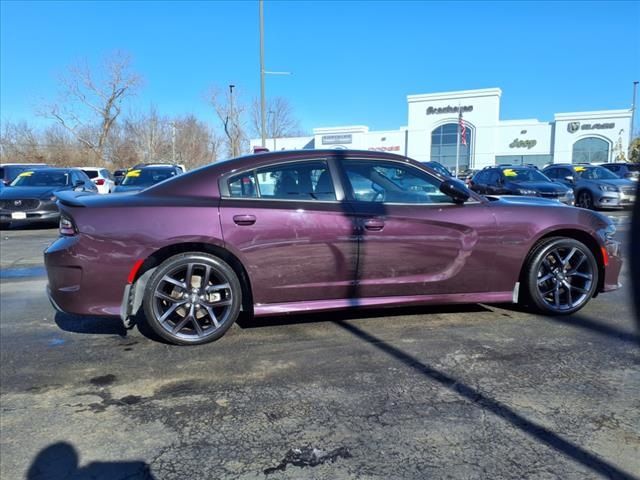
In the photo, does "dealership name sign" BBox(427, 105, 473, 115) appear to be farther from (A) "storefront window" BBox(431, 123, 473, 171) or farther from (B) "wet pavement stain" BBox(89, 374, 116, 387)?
(B) "wet pavement stain" BBox(89, 374, 116, 387)

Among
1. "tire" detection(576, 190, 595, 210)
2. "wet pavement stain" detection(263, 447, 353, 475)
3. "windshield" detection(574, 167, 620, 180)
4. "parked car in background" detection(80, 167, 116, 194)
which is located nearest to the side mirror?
"wet pavement stain" detection(263, 447, 353, 475)

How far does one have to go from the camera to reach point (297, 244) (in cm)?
381

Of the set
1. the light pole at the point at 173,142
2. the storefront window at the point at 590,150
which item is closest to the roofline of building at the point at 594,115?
the storefront window at the point at 590,150

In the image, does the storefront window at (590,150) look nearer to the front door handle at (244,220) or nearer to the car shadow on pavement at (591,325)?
the car shadow on pavement at (591,325)

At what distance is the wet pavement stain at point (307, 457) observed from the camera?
2.28 meters

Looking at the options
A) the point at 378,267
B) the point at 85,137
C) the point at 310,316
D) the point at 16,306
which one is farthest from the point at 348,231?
the point at 85,137

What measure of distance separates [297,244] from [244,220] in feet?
1.53

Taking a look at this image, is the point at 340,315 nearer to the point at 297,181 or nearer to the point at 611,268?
the point at 297,181

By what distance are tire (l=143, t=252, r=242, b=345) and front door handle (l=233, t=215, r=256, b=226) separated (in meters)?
0.35

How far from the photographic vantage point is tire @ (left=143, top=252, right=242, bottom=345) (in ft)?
12.2

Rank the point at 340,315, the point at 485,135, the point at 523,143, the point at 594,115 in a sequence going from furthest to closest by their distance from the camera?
the point at 485,135 → the point at 523,143 → the point at 594,115 → the point at 340,315

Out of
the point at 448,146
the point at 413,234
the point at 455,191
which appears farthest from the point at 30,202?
the point at 448,146

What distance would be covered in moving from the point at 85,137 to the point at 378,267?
4759cm

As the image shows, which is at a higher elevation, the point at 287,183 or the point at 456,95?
the point at 456,95
